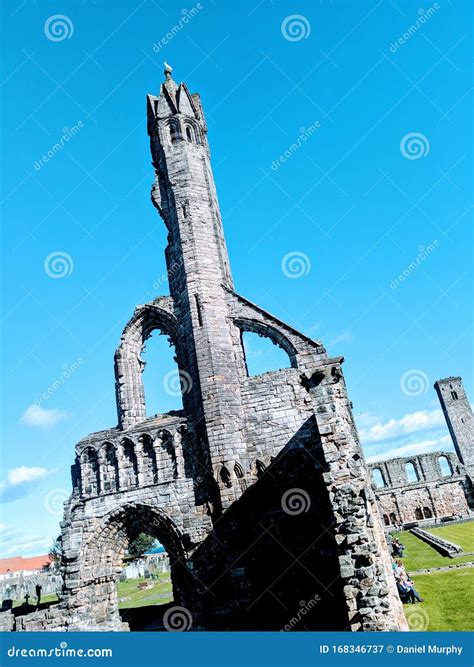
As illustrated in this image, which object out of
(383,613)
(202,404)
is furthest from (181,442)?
(383,613)

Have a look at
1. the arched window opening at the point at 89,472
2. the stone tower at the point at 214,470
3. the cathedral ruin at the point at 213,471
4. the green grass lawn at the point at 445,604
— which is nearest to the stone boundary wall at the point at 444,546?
the green grass lawn at the point at 445,604

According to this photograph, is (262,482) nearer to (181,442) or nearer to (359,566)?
(181,442)

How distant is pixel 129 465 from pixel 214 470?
3.42 m

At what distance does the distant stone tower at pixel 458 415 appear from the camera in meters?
52.1

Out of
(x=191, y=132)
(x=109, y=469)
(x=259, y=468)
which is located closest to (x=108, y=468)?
(x=109, y=469)

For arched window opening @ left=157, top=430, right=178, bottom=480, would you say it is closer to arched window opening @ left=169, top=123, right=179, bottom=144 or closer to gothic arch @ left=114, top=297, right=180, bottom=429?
gothic arch @ left=114, top=297, right=180, bottom=429

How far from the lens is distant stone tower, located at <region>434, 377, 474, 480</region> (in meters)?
52.1

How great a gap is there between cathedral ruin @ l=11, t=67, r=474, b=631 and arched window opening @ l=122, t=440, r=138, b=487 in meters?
0.03

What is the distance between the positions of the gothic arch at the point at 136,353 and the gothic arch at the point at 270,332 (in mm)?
2399

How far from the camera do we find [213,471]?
13320mm

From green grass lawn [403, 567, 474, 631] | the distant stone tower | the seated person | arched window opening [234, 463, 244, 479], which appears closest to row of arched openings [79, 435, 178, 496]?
arched window opening [234, 463, 244, 479]

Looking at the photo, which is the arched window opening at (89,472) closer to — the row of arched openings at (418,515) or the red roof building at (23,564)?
the row of arched openings at (418,515)

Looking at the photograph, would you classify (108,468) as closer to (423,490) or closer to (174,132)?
(174,132)

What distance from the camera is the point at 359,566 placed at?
7.91m
